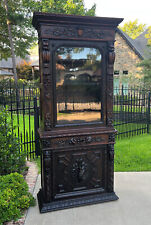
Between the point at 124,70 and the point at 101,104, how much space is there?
18.5m

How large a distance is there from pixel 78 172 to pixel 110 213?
818 millimetres

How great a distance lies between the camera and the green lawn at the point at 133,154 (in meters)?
5.07

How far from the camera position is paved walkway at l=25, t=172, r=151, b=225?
9.71ft

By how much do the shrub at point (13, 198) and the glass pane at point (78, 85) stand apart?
128 cm

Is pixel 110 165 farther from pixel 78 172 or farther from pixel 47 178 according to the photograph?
pixel 47 178

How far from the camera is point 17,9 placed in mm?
17688

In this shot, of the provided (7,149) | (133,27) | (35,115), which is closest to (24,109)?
(35,115)

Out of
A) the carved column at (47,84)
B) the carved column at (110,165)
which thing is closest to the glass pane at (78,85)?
the carved column at (47,84)

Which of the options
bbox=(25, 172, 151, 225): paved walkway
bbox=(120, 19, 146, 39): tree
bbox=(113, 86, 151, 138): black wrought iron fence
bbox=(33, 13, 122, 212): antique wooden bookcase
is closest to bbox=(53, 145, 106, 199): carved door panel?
bbox=(33, 13, 122, 212): antique wooden bookcase

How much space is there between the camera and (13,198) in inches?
119

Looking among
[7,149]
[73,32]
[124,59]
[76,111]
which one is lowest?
[7,149]

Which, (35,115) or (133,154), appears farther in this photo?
(133,154)

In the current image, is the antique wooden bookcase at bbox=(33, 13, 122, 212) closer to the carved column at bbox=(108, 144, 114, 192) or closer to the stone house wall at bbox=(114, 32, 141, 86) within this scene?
the carved column at bbox=(108, 144, 114, 192)

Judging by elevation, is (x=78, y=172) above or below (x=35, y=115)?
below
